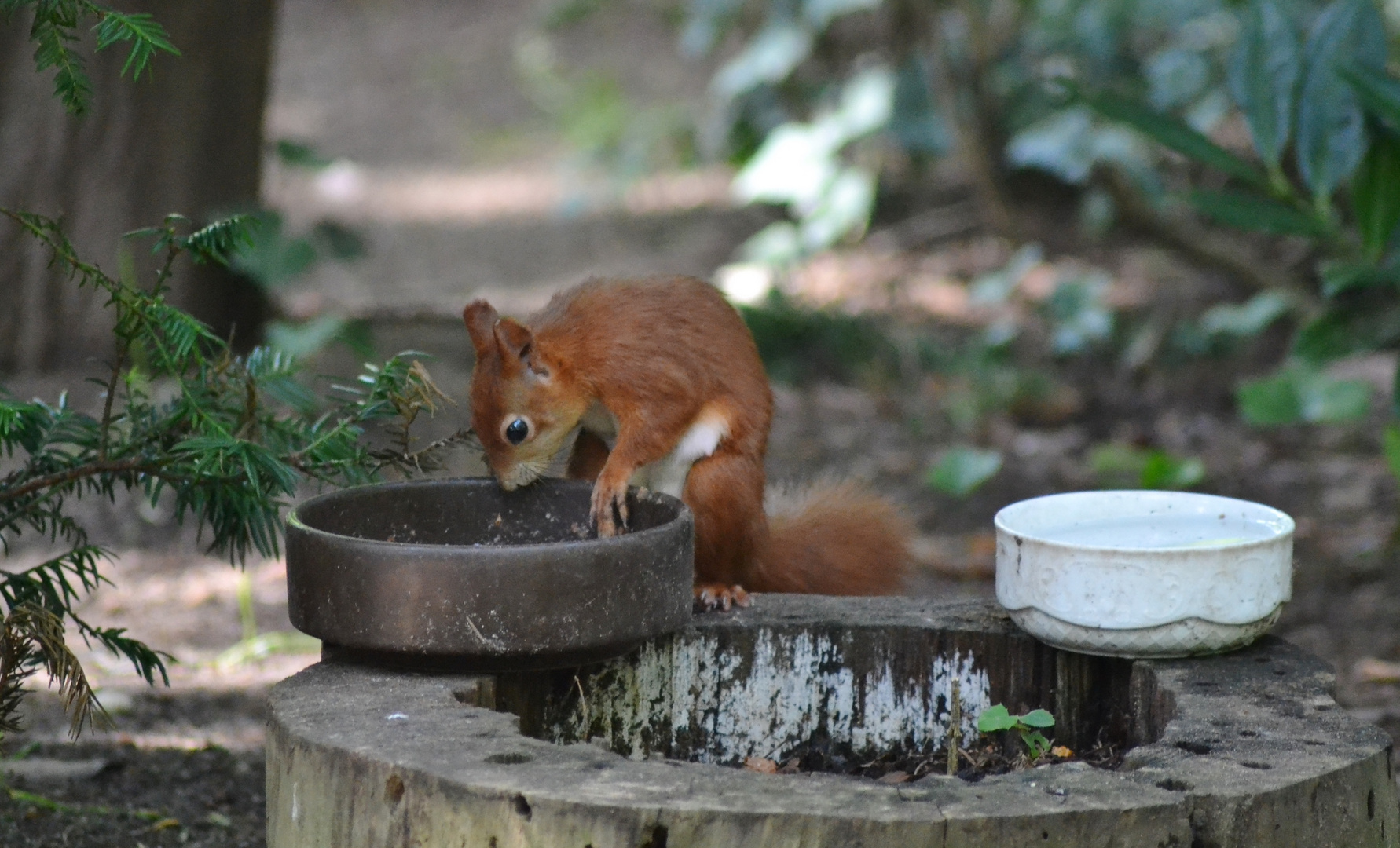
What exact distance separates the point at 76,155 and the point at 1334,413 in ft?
12.1

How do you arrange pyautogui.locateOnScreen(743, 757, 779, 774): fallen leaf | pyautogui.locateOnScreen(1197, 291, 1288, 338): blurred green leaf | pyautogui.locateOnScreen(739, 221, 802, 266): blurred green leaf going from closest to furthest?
pyautogui.locateOnScreen(743, 757, 779, 774): fallen leaf → pyautogui.locateOnScreen(1197, 291, 1288, 338): blurred green leaf → pyautogui.locateOnScreen(739, 221, 802, 266): blurred green leaf

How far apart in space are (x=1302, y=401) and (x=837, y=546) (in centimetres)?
206

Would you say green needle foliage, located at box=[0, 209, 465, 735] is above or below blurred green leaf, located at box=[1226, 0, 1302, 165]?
below

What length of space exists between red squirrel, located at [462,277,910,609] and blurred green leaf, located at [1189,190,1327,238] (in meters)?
1.26

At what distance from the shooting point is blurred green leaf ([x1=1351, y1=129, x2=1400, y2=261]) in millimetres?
3494

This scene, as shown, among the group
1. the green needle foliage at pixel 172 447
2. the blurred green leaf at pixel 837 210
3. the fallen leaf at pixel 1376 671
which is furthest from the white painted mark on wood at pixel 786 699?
the blurred green leaf at pixel 837 210

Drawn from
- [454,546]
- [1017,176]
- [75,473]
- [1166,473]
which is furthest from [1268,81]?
[1017,176]

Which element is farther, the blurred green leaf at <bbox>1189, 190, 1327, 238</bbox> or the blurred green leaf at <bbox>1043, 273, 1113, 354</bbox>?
the blurred green leaf at <bbox>1043, 273, 1113, 354</bbox>

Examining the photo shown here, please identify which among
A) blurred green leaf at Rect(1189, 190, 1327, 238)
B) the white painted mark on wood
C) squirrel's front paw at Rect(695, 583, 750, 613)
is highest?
blurred green leaf at Rect(1189, 190, 1327, 238)

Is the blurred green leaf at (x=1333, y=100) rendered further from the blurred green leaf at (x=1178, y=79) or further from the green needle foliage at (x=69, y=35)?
the blurred green leaf at (x=1178, y=79)

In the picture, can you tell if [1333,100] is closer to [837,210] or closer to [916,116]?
[837,210]

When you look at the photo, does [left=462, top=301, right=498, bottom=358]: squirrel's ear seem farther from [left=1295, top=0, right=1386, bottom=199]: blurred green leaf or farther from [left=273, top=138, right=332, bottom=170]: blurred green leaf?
[left=273, top=138, right=332, bottom=170]: blurred green leaf

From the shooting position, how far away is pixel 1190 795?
1807 millimetres

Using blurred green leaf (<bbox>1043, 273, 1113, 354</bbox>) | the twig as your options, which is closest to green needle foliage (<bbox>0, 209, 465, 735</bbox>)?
the twig
